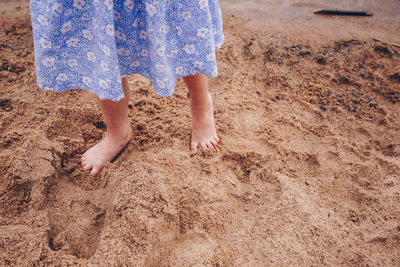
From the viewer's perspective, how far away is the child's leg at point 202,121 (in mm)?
1450

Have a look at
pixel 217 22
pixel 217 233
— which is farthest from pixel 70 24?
pixel 217 233

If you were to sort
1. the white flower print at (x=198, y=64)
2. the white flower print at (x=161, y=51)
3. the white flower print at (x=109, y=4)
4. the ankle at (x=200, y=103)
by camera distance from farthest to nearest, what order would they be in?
the ankle at (x=200, y=103) → the white flower print at (x=198, y=64) → the white flower print at (x=161, y=51) → the white flower print at (x=109, y=4)

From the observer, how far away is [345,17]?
2.80 meters

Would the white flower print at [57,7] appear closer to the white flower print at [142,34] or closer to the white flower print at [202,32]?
the white flower print at [142,34]

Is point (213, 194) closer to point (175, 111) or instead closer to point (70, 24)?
point (175, 111)

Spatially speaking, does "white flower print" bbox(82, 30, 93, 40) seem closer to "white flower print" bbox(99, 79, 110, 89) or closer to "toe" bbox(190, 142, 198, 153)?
"white flower print" bbox(99, 79, 110, 89)

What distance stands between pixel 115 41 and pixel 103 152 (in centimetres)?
62

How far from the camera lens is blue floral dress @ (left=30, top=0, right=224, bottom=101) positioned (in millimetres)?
946

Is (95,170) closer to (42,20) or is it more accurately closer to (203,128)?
(203,128)

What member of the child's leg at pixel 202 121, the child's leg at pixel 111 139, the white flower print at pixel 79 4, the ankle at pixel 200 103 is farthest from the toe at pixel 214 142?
the white flower print at pixel 79 4

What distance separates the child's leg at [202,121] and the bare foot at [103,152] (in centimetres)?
37

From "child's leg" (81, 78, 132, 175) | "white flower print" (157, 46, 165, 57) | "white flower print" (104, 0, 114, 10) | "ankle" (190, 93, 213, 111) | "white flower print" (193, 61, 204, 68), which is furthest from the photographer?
"ankle" (190, 93, 213, 111)

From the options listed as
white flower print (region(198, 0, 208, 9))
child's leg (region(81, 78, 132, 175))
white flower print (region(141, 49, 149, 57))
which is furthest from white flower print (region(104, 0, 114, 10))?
child's leg (region(81, 78, 132, 175))

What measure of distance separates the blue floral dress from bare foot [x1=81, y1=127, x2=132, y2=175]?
17.1 inches
